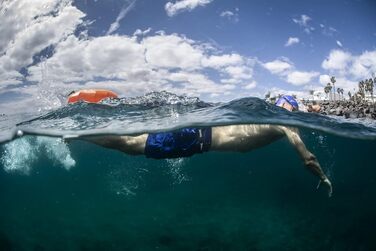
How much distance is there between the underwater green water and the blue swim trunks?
7.69 metres

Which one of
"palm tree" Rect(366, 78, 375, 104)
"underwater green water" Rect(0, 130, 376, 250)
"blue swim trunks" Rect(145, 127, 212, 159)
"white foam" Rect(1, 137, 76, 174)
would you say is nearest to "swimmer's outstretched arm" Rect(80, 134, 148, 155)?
"blue swim trunks" Rect(145, 127, 212, 159)

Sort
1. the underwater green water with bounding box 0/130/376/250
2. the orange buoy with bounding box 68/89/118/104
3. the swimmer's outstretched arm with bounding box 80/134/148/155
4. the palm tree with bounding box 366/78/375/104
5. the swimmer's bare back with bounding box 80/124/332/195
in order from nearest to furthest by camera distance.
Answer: the swimmer's bare back with bounding box 80/124/332/195 < the swimmer's outstretched arm with bounding box 80/134/148/155 < the orange buoy with bounding box 68/89/118/104 < the underwater green water with bounding box 0/130/376/250 < the palm tree with bounding box 366/78/375/104

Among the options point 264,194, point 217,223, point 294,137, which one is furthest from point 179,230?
point 264,194

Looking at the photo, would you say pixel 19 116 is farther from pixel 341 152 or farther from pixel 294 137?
pixel 341 152

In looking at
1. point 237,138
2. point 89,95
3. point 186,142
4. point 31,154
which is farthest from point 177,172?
point 186,142

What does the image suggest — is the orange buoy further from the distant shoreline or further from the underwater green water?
the distant shoreline

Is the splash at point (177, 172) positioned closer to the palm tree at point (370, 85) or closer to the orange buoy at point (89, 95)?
the orange buoy at point (89, 95)

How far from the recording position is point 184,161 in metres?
26.4

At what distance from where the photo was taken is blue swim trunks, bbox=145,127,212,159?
712 centimetres

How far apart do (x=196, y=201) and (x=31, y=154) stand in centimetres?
1462

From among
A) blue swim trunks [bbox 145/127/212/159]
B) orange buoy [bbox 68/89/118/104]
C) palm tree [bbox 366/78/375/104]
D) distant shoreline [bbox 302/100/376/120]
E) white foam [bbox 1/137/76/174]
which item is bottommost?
white foam [bbox 1/137/76/174]

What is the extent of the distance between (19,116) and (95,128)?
3.99 metres

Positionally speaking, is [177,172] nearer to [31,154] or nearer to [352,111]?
[31,154]

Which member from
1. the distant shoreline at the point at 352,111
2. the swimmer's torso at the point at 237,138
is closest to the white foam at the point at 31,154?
the swimmer's torso at the point at 237,138
